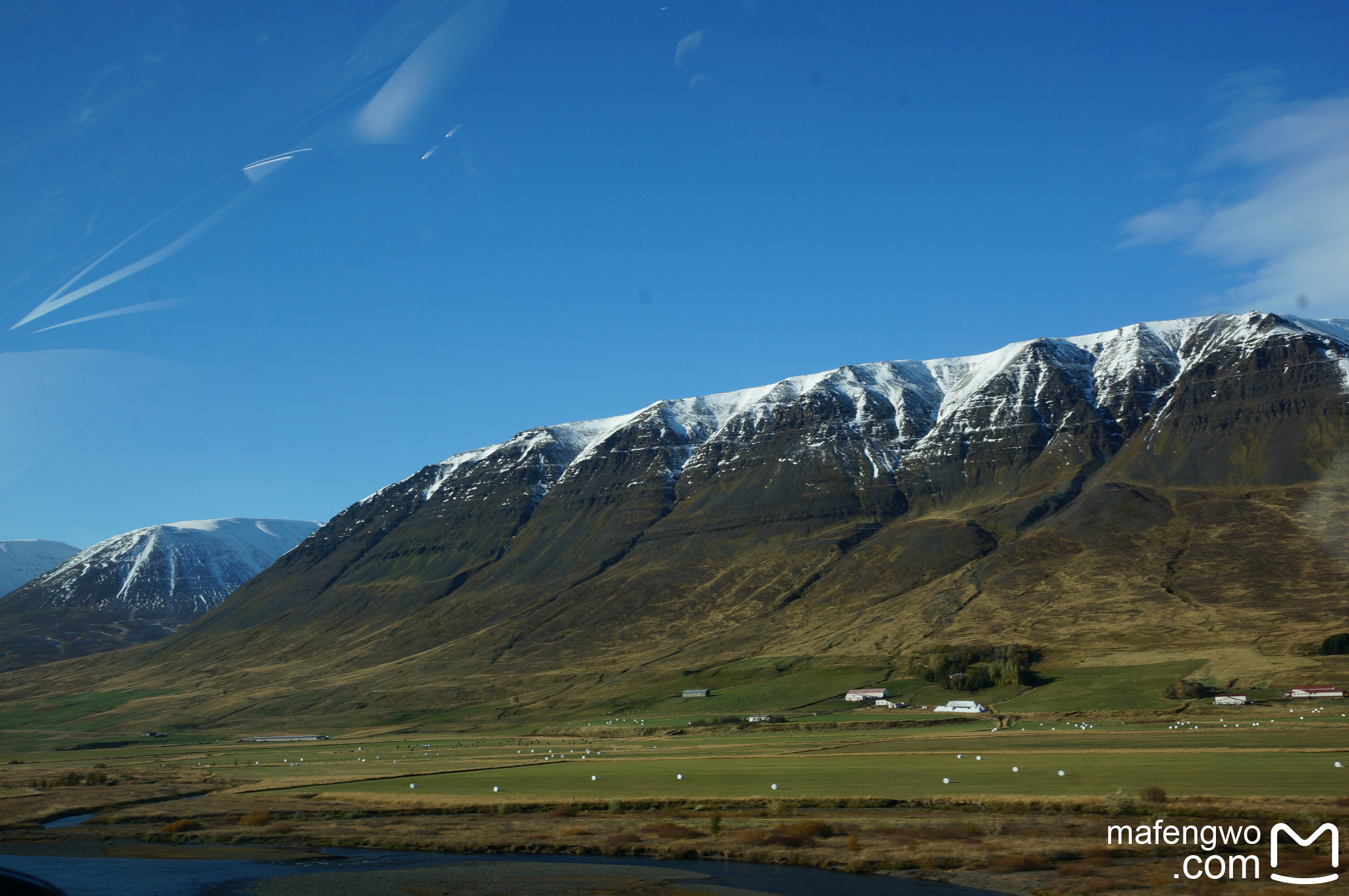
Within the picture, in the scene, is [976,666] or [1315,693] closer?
[1315,693]

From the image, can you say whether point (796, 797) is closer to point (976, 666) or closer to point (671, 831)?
point (671, 831)

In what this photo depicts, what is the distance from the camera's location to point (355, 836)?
57.4 metres

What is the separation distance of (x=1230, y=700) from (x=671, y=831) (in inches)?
4028

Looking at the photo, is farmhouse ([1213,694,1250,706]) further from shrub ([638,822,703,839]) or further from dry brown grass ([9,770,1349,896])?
shrub ([638,822,703,839])

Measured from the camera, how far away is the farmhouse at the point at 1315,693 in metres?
119

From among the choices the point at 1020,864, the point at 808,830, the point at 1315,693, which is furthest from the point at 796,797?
the point at 1315,693

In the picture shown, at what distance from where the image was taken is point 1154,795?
4859 cm

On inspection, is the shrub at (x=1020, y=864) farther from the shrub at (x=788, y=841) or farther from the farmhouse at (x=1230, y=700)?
the farmhouse at (x=1230, y=700)

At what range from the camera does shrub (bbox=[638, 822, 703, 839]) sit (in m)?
50.3

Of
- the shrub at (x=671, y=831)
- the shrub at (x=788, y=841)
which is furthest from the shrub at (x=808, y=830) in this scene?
the shrub at (x=671, y=831)

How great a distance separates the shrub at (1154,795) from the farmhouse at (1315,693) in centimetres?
9032

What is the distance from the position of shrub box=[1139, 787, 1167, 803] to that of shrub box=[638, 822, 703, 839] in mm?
23298

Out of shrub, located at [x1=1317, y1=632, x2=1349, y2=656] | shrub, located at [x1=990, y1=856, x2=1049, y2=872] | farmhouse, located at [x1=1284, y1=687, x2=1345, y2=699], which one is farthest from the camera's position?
shrub, located at [x1=1317, y1=632, x2=1349, y2=656]

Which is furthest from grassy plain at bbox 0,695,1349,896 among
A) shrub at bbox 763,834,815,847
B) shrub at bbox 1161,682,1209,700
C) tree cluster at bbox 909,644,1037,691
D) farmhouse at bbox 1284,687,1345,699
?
tree cluster at bbox 909,644,1037,691
